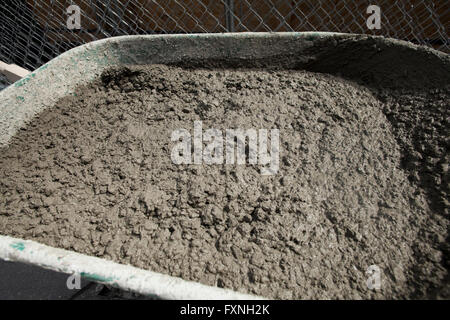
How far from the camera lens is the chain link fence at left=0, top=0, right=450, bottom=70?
229 centimetres

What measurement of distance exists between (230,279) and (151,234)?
279mm

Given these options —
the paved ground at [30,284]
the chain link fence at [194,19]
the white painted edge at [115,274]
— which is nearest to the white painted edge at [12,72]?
the chain link fence at [194,19]

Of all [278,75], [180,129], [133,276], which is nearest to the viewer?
[133,276]

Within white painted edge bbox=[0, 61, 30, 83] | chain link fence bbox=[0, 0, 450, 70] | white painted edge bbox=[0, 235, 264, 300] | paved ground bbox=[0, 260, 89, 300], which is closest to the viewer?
white painted edge bbox=[0, 235, 264, 300]

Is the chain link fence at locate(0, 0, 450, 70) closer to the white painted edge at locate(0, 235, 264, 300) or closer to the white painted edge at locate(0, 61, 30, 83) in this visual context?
the white painted edge at locate(0, 61, 30, 83)

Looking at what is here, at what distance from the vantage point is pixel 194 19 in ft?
8.21

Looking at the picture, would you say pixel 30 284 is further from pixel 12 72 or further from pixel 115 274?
pixel 12 72

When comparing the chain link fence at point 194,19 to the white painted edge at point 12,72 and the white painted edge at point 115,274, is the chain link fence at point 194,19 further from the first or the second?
the white painted edge at point 115,274

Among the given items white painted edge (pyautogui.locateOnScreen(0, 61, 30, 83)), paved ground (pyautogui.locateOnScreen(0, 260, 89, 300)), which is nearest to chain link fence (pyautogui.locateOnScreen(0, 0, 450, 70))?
white painted edge (pyautogui.locateOnScreen(0, 61, 30, 83))

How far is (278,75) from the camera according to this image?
1.29 metres

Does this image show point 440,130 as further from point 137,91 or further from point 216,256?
point 137,91

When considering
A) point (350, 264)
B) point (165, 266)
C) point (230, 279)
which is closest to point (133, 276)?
point (165, 266)

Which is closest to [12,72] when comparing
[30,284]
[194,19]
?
[30,284]

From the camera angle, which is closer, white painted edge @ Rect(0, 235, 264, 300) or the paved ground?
white painted edge @ Rect(0, 235, 264, 300)
